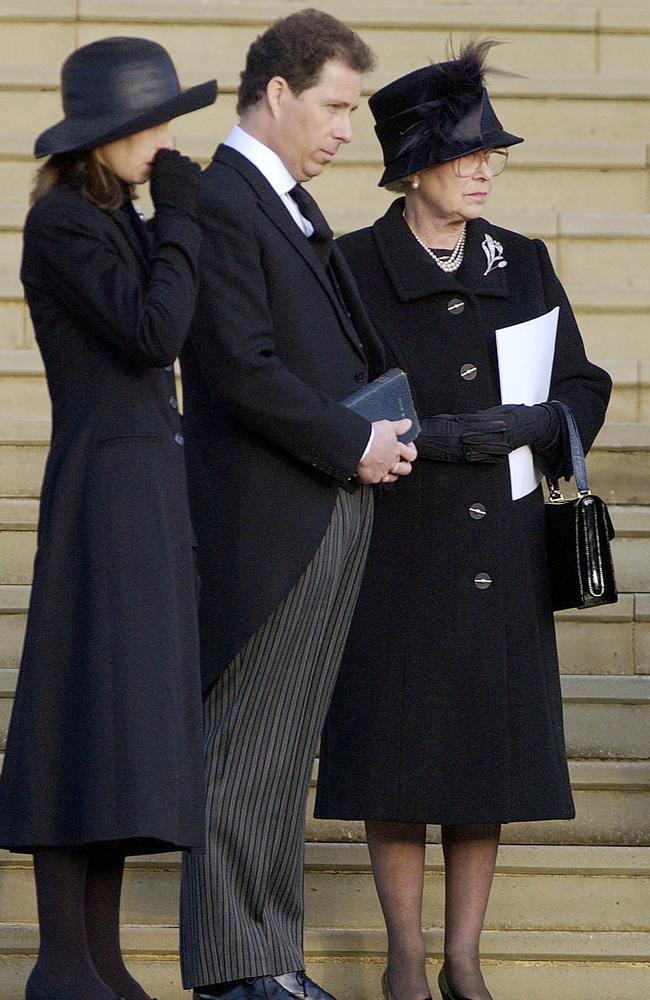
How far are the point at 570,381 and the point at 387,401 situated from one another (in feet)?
2.34

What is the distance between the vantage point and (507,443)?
3.92m

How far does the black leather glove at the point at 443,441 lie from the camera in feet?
12.8

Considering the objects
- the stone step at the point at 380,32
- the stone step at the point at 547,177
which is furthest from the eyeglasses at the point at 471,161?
the stone step at the point at 380,32

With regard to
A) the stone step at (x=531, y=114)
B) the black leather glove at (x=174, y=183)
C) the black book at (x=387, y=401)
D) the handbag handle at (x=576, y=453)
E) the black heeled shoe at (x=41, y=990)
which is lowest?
the black heeled shoe at (x=41, y=990)

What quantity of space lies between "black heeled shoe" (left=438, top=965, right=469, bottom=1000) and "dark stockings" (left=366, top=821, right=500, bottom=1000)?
13 millimetres

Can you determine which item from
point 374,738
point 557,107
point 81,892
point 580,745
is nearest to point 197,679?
point 81,892

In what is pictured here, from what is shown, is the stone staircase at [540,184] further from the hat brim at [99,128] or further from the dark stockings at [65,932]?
the hat brim at [99,128]

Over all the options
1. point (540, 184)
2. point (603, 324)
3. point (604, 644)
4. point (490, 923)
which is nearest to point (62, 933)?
point (490, 923)

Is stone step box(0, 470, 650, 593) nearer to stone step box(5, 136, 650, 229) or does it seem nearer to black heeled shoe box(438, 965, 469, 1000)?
stone step box(5, 136, 650, 229)

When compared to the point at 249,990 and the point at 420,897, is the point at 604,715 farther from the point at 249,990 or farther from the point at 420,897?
the point at 249,990

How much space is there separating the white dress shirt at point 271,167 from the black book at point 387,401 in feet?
1.14

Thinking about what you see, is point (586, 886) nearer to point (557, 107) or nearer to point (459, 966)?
point (459, 966)

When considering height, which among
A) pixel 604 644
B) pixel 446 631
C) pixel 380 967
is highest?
pixel 446 631

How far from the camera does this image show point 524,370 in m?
4.08
